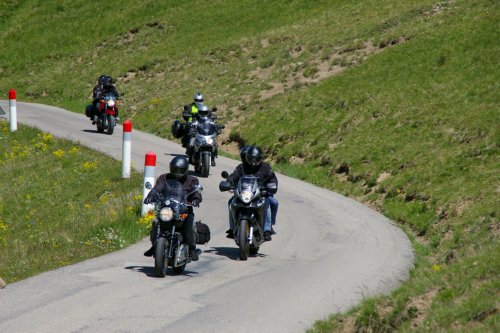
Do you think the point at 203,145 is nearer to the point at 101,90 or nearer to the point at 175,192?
the point at 101,90

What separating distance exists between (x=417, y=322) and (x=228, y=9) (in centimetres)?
4514

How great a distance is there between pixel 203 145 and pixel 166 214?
35.4 ft

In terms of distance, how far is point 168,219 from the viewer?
36.3 feet

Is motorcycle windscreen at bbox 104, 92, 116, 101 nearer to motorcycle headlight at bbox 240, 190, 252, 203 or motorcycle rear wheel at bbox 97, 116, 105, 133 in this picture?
motorcycle rear wheel at bbox 97, 116, 105, 133

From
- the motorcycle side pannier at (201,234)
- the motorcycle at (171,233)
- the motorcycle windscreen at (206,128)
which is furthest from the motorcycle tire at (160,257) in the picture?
the motorcycle windscreen at (206,128)

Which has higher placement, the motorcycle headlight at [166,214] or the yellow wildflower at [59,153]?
the motorcycle headlight at [166,214]

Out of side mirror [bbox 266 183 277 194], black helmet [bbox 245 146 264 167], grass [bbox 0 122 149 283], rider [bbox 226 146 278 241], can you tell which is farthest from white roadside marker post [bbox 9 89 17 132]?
side mirror [bbox 266 183 277 194]

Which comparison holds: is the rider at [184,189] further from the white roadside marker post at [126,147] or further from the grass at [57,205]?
the white roadside marker post at [126,147]

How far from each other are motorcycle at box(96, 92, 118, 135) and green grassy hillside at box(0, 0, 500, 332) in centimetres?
383

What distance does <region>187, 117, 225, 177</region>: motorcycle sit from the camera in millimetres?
21562

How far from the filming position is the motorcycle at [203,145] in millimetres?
21562

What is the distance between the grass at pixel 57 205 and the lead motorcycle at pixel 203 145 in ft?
6.76

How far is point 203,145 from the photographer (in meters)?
21.8

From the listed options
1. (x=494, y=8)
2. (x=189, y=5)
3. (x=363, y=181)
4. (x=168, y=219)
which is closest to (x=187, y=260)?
(x=168, y=219)
